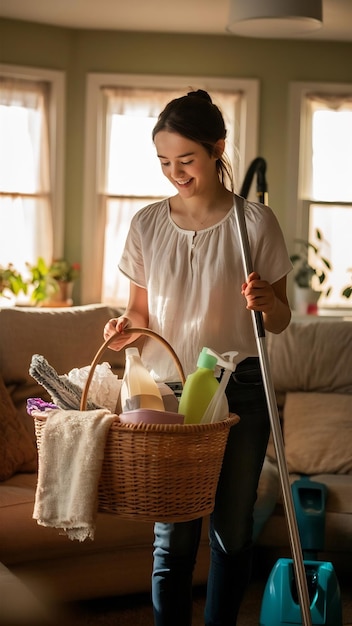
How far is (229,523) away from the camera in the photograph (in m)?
1.96

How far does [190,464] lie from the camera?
1672mm

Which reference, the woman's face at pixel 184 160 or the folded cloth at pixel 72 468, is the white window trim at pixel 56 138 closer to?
Result: the woman's face at pixel 184 160

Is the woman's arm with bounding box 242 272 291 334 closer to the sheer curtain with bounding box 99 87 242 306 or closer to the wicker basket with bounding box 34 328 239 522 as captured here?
the wicker basket with bounding box 34 328 239 522

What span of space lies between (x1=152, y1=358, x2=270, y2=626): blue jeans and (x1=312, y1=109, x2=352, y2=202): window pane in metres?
4.15

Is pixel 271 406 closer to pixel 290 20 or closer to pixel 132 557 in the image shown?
pixel 132 557

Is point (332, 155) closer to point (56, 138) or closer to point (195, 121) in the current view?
point (56, 138)

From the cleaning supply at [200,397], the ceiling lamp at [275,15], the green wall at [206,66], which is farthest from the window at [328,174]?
the cleaning supply at [200,397]

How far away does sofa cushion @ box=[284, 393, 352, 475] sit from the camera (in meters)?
3.49

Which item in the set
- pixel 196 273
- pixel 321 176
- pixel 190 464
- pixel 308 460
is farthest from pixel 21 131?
pixel 190 464

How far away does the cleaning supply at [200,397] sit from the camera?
175 centimetres

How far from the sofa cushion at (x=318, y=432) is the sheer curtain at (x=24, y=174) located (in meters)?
2.58

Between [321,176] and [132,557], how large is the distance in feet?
11.8

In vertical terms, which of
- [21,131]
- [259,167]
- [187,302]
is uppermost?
[21,131]

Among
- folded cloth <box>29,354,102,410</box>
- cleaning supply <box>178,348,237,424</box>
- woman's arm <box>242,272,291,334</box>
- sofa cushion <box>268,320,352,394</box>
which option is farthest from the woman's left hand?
sofa cushion <box>268,320,352,394</box>
